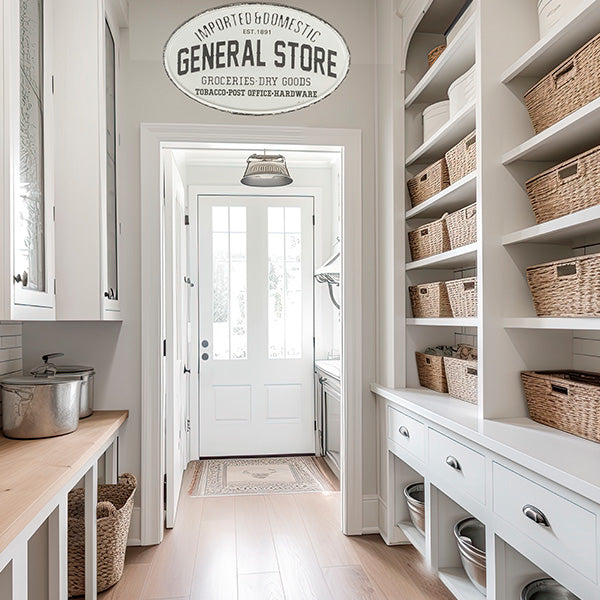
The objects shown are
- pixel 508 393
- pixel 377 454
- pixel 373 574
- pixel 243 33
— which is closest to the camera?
pixel 243 33

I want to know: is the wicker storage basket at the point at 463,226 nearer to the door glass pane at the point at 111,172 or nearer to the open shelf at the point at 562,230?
the open shelf at the point at 562,230

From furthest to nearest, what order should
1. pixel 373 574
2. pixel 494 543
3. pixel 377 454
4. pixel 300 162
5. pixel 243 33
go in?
pixel 300 162
pixel 377 454
pixel 373 574
pixel 494 543
pixel 243 33

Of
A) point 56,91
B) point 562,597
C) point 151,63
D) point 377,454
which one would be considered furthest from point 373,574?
point 151,63

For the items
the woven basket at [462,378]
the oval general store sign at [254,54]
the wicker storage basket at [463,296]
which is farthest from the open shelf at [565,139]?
the woven basket at [462,378]

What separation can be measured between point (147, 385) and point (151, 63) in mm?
1693

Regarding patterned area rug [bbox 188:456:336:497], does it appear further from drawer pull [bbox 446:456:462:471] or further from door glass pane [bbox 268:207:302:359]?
drawer pull [bbox 446:456:462:471]

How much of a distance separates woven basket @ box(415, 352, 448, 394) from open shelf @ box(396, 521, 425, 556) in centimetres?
67

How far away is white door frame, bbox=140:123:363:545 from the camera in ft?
9.65

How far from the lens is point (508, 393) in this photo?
2004mm

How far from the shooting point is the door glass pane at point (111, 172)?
2631 mm

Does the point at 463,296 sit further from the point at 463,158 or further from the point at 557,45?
the point at 557,45

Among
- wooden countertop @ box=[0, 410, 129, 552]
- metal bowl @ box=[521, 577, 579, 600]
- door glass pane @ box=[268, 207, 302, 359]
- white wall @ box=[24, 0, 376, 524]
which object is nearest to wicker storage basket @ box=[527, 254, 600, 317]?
metal bowl @ box=[521, 577, 579, 600]

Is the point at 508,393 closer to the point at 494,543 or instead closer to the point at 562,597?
the point at 494,543

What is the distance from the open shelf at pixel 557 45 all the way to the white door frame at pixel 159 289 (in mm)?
1202
